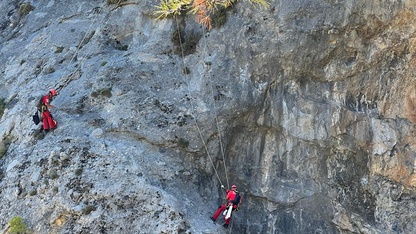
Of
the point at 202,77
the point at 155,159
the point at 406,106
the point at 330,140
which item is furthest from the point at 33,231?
the point at 406,106

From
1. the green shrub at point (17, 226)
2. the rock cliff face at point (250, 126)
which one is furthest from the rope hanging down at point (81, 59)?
the green shrub at point (17, 226)

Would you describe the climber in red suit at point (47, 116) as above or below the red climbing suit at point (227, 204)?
above

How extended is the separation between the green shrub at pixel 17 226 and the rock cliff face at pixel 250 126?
26 centimetres

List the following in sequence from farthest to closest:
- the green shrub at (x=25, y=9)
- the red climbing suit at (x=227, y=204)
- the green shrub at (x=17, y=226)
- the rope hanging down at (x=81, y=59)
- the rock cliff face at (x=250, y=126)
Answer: the green shrub at (x=25, y=9) < the rope hanging down at (x=81, y=59) < the rock cliff face at (x=250, y=126) < the red climbing suit at (x=227, y=204) < the green shrub at (x=17, y=226)

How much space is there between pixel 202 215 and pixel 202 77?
602cm

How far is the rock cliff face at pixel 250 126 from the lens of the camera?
1664 centimetres

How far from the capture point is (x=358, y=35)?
17578 mm

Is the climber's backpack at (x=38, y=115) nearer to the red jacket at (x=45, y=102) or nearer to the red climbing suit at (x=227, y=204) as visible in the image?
the red jacket at (x=45, y=102)

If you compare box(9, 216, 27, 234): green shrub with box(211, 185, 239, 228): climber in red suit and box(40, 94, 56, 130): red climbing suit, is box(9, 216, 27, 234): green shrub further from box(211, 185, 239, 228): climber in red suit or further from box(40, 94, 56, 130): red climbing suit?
box(211, 185, 239, 228): climber in red suit

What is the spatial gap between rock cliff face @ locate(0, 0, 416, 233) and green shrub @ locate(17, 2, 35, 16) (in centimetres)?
797

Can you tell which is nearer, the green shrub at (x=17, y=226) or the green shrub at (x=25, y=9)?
the green shrub at (x=17, y=226)

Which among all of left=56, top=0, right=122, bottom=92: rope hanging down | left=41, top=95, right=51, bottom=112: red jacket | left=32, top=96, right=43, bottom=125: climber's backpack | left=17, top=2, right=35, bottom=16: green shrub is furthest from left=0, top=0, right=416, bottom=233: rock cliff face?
left=17, top=2, right=35, bottom=16: green shrub

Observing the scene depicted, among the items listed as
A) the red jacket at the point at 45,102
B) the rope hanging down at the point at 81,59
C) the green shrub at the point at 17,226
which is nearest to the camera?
the green shrub at the point at 17,226

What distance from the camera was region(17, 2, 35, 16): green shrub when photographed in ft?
85.1
